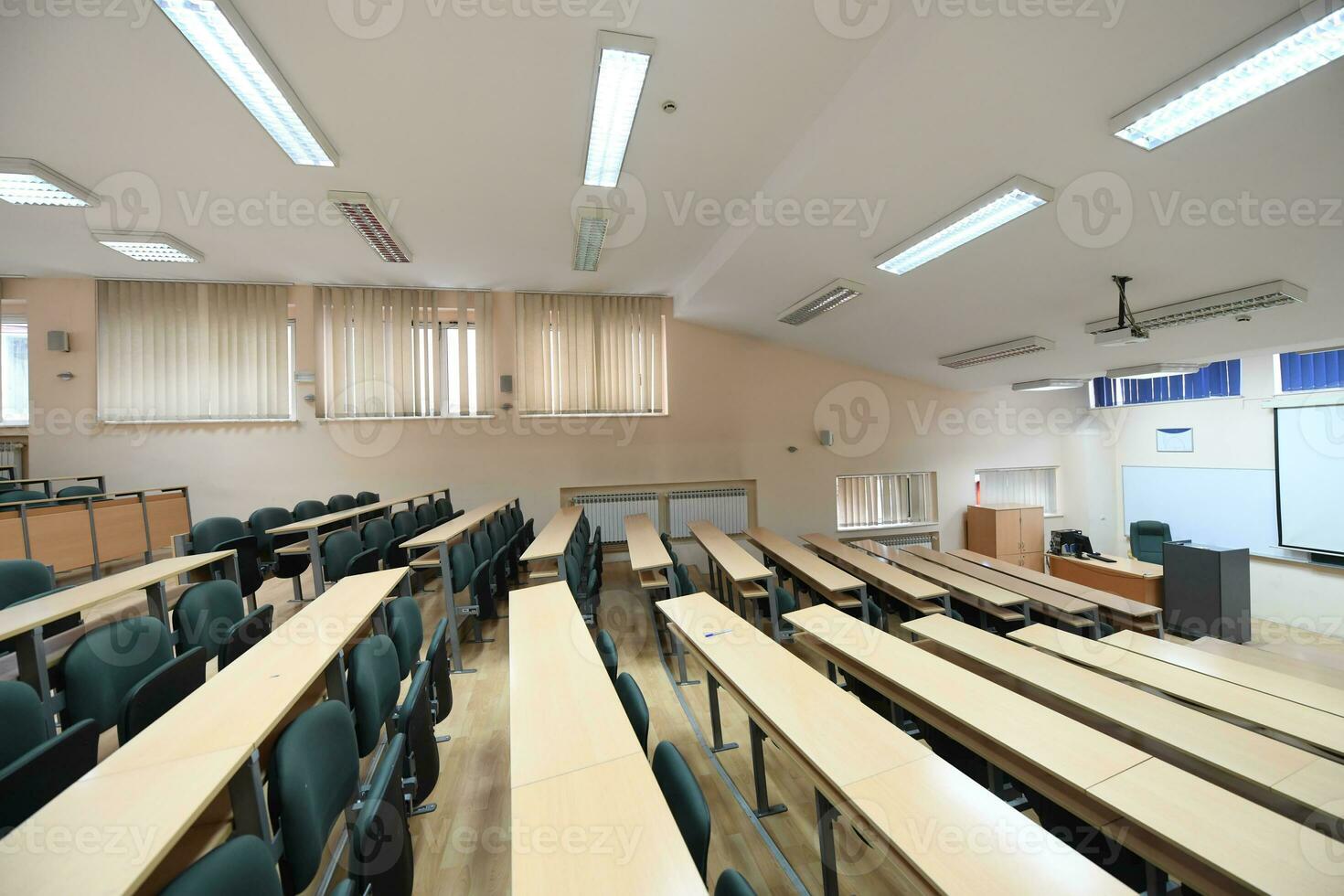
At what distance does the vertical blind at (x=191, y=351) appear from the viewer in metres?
5.63

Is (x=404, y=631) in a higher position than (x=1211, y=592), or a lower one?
higher

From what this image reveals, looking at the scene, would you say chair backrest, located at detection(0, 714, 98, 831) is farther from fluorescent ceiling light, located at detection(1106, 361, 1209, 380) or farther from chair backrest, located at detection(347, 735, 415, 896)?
fluorescent ceiling light, located at detection(1106, 361, 1209, 380)

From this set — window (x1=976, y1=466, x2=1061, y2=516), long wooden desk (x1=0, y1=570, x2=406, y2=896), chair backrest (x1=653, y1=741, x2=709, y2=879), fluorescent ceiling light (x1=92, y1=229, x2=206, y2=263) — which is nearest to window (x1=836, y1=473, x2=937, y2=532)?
window (x1=976, y1=466, x2=1061, y2=516)

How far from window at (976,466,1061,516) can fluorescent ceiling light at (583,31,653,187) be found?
772cm

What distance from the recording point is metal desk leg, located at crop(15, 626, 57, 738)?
6.47 ft

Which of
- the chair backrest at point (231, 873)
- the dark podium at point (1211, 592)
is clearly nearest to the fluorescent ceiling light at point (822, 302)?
the dark podium at point (1211, 592)

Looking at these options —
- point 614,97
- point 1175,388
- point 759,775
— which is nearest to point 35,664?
point 759,775

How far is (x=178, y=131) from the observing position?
10.1ft

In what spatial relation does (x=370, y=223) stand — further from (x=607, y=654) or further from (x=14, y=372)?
(x=14, y=372)

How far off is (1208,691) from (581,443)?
5.94 meters

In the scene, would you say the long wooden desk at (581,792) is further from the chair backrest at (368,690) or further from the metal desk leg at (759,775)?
the metal desk leg at (759,775)

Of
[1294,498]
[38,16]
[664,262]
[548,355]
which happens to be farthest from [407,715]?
[1294,498]

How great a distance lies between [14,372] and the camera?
5785 millimetres

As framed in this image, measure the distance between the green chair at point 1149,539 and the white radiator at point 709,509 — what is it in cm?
564
